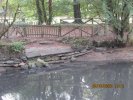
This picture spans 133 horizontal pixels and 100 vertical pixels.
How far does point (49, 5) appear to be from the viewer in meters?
19.0

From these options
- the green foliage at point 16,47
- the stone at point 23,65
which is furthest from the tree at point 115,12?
the stone at point 23,65

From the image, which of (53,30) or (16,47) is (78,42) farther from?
(16,47)

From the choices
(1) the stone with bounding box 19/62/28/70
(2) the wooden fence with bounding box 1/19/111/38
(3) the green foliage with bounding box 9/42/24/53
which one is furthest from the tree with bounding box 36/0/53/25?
(1) the stone with bounding box 19/62/28/70

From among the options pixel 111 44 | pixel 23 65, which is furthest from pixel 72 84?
pixel 111 44

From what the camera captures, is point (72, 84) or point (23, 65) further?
point (23, 65)

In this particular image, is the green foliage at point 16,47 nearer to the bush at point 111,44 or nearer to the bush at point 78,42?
the bush at point 78,42

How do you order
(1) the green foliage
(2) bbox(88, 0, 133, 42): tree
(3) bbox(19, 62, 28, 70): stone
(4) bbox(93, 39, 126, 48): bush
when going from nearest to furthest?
(3) bbox(19, 62, 28, 70): stone → (1) the green foliage → (2) bbox(88, 0, 133, 42): tree → (4) bbox(93, 39, 126, 48): bush

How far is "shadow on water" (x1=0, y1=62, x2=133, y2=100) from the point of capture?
10.1m

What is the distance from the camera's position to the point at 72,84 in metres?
11.4

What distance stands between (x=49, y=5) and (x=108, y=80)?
28.5 feet

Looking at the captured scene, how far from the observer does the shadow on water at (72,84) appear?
33.1 ft

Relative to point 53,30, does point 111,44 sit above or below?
below

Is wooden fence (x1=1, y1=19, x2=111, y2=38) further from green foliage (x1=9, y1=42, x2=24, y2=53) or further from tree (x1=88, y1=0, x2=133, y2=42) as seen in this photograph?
green foliage (x1=9, y1=42, x2=24, y2=53)

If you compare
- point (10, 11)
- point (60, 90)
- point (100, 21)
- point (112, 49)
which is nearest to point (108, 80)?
point (60, 90)
